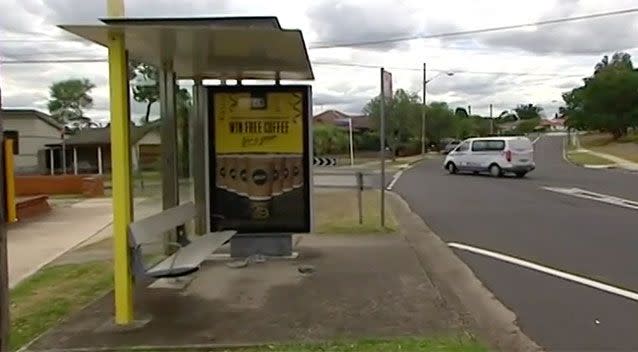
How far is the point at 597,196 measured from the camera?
69.6ft

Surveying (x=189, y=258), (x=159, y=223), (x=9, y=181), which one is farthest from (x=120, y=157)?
(x=9, y=181)

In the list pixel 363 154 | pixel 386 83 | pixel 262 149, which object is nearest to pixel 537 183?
pixel 386 83

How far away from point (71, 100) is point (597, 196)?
62.1 metres

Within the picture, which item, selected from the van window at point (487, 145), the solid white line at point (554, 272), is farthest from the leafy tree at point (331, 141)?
the solid white line at point (554, 272)

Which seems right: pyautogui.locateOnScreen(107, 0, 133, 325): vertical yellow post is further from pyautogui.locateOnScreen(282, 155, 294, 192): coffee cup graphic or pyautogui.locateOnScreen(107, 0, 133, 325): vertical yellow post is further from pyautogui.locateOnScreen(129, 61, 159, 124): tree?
pyautogui.locateOnScreen(282, 155, 294, 192): coffee cup graphic

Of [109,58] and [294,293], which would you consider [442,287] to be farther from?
[109,58]

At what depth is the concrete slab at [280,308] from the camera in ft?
20.2

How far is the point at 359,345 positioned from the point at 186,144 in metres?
5.08

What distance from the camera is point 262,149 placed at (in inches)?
397

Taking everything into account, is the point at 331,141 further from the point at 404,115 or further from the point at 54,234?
the point at 54,234

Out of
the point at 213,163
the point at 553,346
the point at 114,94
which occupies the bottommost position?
the point at 553,346

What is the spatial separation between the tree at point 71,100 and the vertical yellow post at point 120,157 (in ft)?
223

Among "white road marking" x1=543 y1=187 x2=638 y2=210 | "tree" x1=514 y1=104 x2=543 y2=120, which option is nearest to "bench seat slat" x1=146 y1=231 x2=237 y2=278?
"white road marking" x1=543 y1=187 x2=638 y2=210

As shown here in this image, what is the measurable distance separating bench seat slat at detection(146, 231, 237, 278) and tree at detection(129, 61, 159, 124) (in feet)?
5.18
